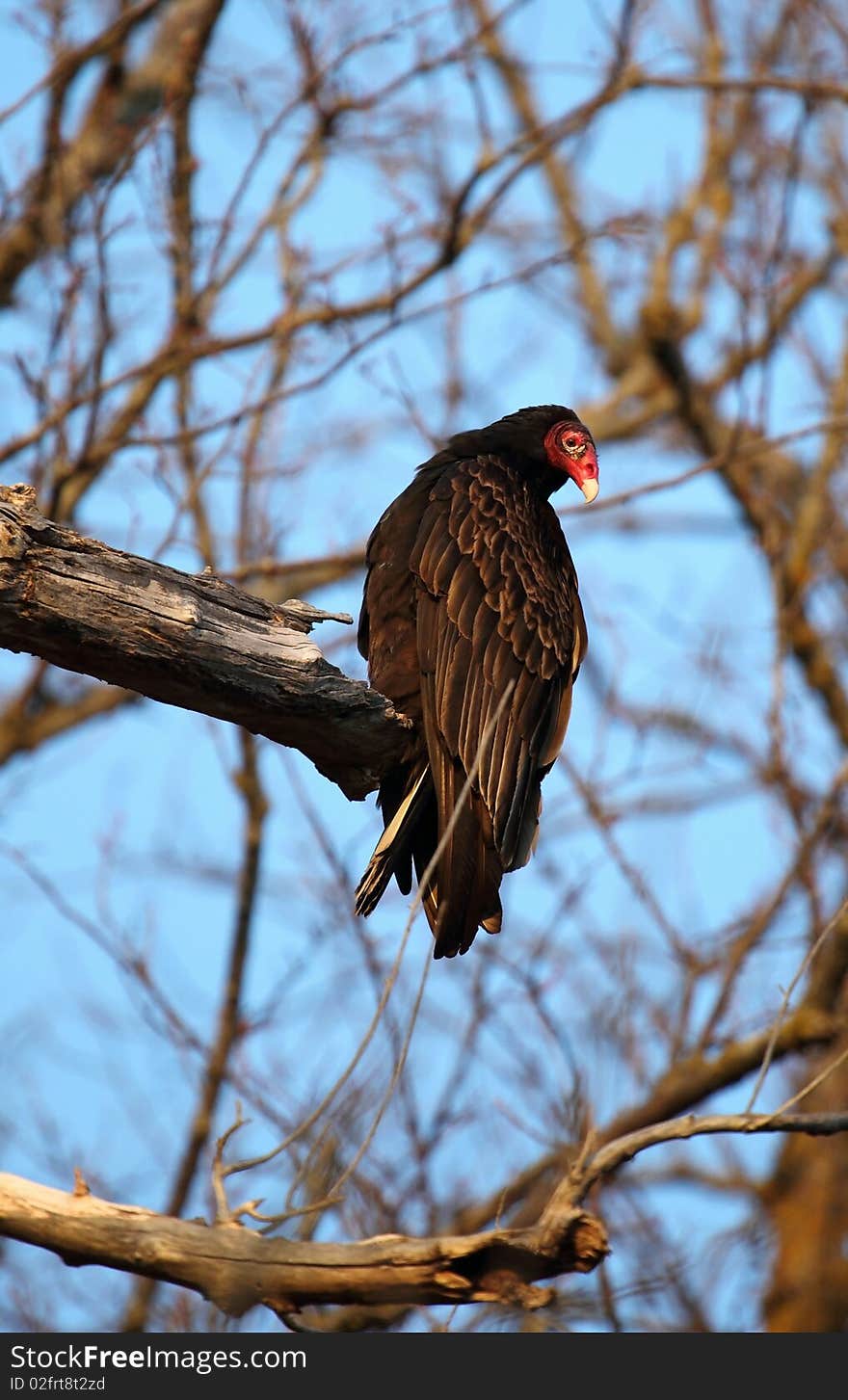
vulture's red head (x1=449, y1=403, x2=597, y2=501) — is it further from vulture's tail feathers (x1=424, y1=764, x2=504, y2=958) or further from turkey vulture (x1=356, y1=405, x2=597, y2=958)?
vulture's tail feathers (x1=424, y1=764, x2=504, y2=958)

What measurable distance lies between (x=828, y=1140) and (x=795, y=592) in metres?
2.68

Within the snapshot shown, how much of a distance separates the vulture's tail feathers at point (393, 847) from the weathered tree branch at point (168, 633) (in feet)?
1.11

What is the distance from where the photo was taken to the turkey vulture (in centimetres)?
328

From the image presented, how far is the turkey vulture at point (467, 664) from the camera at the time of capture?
3279 mm

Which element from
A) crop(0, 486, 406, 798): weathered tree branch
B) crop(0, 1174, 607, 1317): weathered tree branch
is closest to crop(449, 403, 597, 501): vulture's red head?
crop(0, 486, 406, 798): weathered tree branch

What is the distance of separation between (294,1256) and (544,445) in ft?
7.64

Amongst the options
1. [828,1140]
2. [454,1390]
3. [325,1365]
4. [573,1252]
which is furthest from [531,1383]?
[828,1140]

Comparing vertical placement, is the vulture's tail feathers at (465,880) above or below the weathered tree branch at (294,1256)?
above

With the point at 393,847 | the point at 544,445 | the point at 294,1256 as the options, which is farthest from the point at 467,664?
the point at 294,1256

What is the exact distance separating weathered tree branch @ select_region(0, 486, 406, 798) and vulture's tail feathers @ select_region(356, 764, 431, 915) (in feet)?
1.11

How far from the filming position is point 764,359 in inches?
229

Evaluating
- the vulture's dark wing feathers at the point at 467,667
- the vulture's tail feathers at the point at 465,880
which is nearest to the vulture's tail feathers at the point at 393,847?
the vulture's dark wing feathers at the point at 467,667

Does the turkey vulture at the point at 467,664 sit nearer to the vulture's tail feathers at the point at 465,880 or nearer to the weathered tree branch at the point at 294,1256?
the vulture's tail feathers at the point at 465,880

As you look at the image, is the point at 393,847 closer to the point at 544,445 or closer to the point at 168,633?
the point at 168,633
